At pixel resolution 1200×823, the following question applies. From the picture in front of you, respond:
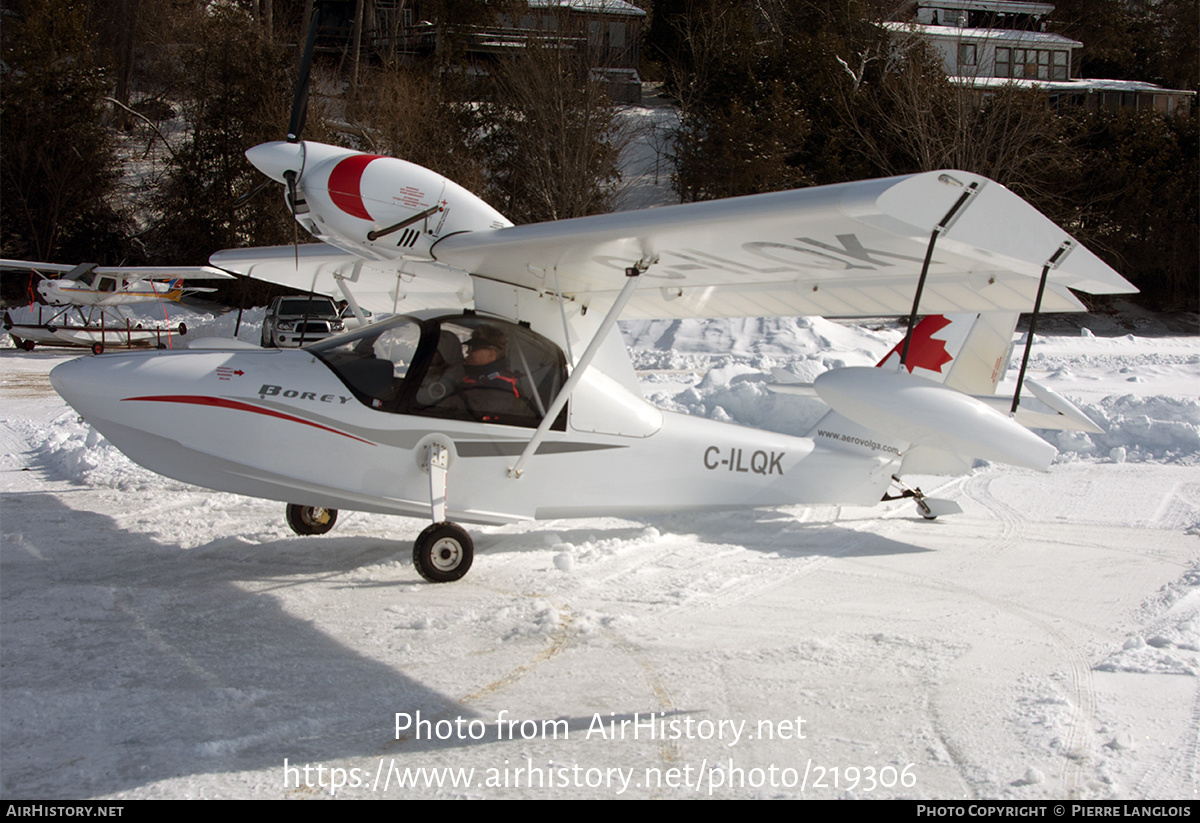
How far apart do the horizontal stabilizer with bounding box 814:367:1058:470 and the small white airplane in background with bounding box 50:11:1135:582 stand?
0.03ft

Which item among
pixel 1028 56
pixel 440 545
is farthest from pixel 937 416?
pixel 1028 56

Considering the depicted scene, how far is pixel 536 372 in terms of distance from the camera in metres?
6.27

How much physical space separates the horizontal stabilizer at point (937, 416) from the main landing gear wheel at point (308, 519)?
428 centimetres

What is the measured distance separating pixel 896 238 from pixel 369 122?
28789mm

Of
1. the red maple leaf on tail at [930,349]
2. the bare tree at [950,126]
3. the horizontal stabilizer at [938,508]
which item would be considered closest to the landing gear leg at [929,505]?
the horizontal stabilizer at [938,508]

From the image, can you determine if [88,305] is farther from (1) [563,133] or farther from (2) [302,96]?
(2) [302,96]

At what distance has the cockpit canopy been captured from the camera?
19.3 ft

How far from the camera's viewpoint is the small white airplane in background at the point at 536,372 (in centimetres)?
460

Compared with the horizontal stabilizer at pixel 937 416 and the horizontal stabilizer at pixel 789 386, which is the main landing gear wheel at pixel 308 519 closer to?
the horizontal stabilizer at pixel 789 386

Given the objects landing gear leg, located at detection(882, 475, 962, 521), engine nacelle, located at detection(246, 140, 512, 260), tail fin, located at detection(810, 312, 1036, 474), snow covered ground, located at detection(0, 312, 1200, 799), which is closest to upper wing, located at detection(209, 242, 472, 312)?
engine nacelle, located at detection(246, 140, 512, 260)

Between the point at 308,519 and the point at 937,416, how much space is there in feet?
15.7

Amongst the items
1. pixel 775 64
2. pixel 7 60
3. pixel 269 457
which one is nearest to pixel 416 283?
pixel 269 457

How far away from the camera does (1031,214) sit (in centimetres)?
414

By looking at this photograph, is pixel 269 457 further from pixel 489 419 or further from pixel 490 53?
pixel 490 53
